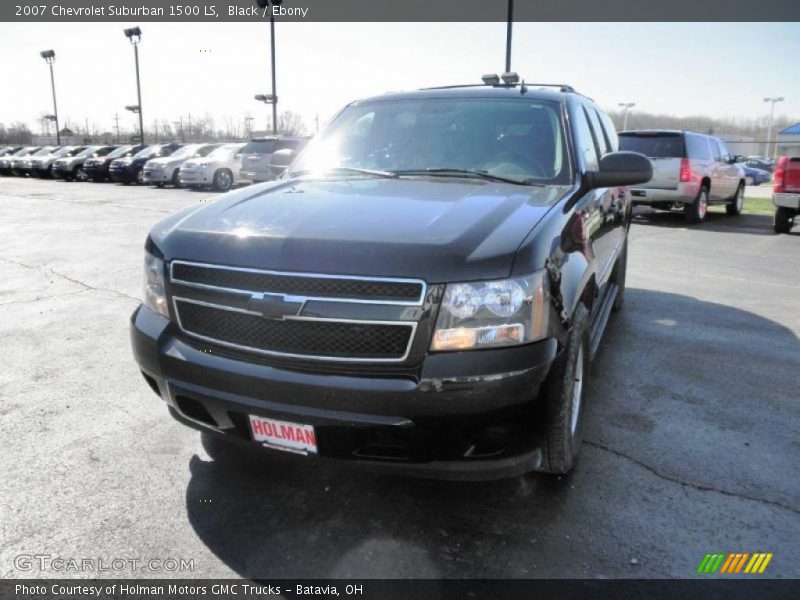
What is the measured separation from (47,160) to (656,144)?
99.6 ft

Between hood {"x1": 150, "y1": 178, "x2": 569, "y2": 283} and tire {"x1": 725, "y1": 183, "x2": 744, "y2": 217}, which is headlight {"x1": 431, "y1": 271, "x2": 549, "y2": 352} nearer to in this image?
hood {"x1": 150, "y1": 178, "x2": 569, "y2": 283}

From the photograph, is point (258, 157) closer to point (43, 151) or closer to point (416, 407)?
point (416, 407)

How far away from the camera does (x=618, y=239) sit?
16.2 feet

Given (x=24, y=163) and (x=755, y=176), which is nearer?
(x=755, y=176)

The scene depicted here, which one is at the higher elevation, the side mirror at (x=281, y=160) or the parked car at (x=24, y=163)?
the side mirror at (x=281, y=160)

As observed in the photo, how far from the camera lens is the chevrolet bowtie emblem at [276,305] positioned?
7.18 feet

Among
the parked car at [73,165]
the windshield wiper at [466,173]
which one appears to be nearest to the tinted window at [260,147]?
the parked car at [73,165]

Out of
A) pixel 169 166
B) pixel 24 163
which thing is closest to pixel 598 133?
pixel 169 166

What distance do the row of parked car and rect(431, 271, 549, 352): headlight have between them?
43.8 feet

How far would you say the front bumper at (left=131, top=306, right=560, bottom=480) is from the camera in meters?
2.09

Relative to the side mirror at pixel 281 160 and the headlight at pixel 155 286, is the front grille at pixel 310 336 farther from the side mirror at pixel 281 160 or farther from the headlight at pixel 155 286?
the side mirror at pixel 281 160

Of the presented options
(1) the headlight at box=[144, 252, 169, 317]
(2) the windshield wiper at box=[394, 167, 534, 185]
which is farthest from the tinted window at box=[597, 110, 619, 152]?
(1) the headlight at box=[144, 252, 169, 317]

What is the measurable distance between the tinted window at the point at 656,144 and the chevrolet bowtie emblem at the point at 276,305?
11.5 metres

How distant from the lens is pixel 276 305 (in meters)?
2.21
